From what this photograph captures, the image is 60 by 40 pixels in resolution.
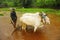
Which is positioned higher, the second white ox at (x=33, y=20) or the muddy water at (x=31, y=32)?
the second white ox at (x=33, y=20)

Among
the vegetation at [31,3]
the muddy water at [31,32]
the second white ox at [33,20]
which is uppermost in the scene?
the vegetation at [31,3]

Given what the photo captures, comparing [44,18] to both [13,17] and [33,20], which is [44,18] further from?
[13,17]

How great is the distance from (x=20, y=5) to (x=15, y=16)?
0.10 metres

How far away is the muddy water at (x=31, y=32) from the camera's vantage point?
5.78ft

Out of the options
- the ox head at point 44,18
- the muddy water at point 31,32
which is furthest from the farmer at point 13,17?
the ox head at point 44,18

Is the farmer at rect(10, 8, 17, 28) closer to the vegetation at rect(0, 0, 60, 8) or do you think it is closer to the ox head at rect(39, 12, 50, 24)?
the vegetation at rect(0, 0, 60, 8)

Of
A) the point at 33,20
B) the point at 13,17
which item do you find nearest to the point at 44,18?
the point at 33,20

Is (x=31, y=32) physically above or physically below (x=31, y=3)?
below

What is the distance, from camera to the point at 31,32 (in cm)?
180

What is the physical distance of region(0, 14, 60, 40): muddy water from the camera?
69.4 inches

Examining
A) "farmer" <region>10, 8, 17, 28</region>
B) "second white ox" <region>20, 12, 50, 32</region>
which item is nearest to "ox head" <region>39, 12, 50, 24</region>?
"second white ox" <region>20, 12, 50, 32</region>

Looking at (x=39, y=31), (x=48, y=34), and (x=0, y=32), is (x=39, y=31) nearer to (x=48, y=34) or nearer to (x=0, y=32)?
(x=48, y=34)

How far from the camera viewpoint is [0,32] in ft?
5.85

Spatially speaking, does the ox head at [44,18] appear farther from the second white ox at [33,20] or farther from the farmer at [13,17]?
the farmer at [13,17]
